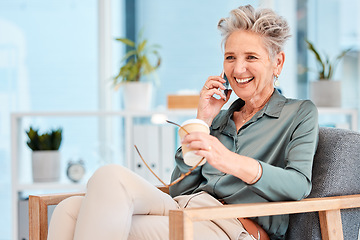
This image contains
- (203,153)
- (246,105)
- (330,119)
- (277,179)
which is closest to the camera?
(203,153)

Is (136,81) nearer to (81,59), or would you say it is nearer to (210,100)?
(81,59)

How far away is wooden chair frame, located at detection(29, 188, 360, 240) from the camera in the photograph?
137 centimetres

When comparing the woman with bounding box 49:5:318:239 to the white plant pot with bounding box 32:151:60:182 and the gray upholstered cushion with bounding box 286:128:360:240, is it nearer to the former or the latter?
the gray upholstered cushion with bounding box 286:128:360:240

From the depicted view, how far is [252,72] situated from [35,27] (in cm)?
252

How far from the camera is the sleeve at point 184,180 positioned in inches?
75.0

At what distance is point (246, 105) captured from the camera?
1.98 metres

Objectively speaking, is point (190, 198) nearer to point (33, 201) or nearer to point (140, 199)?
point (140, 199)

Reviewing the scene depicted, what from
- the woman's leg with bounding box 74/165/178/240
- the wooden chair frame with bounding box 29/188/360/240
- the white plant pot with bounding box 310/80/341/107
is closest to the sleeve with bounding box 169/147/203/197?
the wooden chair frame with bounding box 29/188/360/240

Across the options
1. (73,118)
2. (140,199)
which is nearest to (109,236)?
(140,199)

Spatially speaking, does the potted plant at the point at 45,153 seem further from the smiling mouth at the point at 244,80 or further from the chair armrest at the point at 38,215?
the smiling mouth at the point at 244,80

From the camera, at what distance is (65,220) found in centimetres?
167

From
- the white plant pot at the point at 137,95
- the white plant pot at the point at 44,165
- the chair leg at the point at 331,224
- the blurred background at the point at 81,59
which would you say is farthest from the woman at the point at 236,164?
the blurred background at the point at 81,59

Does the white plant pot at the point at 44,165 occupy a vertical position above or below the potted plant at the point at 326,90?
below

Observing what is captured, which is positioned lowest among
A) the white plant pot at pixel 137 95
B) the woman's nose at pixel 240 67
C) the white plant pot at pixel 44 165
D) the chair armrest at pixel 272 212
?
the white plant pot at pixel 44 165
